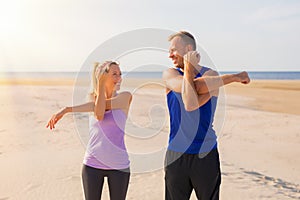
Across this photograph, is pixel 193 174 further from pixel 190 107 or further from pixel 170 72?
pixel 170 72

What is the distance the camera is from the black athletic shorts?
8.95 ft

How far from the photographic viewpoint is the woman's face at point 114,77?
3.03 m

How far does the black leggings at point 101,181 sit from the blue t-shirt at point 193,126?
62 cm

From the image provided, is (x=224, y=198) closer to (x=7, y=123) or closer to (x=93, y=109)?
(x=93, y=109)

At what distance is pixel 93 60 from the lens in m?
2.98

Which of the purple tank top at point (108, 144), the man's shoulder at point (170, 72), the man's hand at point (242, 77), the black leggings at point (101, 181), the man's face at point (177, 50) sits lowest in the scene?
the black leggings at point (101, 181)

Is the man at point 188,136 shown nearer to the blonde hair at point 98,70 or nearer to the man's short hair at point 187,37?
the man's short hair at point 187,37

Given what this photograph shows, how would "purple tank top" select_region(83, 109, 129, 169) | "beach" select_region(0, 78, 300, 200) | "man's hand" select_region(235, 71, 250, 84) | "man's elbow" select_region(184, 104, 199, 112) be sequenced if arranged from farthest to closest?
"beach" select_region(0, 78, 300, 200) → "purple tank top" select_region(83, 109, 129, 169) → "man's elbow" select_region(184, 104, 199, 112) → "man's hand" select_region(235, 71, 250, 84)

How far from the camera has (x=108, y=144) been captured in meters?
2.95

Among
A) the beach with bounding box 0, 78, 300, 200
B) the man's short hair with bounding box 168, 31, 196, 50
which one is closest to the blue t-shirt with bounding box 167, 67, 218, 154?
the man's short hair with bounding box 168, 31, 196, 50

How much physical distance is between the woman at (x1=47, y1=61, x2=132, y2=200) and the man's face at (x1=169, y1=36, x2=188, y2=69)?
1.91 feet

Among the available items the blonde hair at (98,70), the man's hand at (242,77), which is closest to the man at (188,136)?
the man's hand at (242,77)

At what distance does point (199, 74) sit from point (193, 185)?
3.10ft

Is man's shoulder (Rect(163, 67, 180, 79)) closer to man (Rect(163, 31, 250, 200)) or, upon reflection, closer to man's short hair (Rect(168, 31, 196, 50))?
man (Rect(163, 31, 250, 200))
